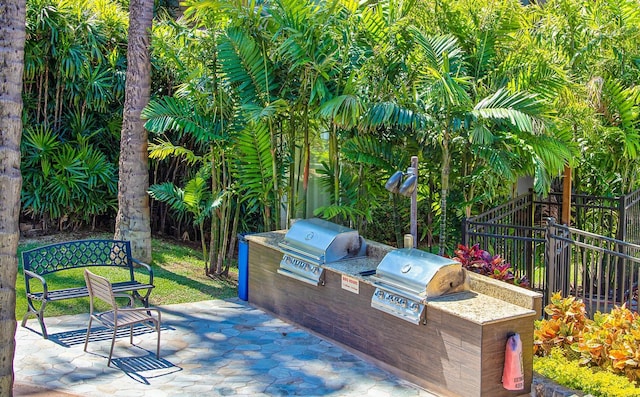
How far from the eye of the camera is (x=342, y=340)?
7.66 meters

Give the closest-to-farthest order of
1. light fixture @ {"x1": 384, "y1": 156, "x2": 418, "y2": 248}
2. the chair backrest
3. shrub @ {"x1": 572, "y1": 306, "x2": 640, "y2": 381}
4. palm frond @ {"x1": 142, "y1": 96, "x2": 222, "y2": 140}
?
1. shrub @ {"x1": 572, "y1": 306, "x2": 640, "y2": 381}
2. the chair backrest
3. light fixture @ {"x1": 384, "y1": 156, "x2": 418, "y2": 248}
4. palm frond @ {"x1": 142, "y1": 96, "x2": 222, "y2": 140}

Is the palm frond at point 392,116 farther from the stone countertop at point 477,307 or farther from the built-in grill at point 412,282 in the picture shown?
the stone countertop at point 477,307

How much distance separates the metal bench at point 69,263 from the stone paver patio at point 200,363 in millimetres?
347

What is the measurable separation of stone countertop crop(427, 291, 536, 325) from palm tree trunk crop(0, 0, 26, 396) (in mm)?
3332

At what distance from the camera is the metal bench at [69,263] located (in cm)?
789

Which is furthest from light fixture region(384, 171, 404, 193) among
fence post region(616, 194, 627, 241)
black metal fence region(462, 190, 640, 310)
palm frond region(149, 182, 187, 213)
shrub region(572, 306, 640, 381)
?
palm frond region(149, 182, 187, 213)

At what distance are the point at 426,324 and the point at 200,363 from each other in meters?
2.20

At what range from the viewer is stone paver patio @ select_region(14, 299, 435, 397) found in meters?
6.53

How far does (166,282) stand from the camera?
32.7 ft

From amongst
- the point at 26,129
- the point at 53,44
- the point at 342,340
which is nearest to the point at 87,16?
the point at 53,44

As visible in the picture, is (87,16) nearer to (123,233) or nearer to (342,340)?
(123,233)

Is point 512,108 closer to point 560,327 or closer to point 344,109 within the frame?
point 344,109

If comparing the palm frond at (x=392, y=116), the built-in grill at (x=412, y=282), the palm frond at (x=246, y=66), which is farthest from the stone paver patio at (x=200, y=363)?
the palm frond at (x=246, y=66)

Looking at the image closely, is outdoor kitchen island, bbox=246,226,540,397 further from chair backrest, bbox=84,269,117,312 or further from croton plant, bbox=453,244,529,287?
chair backrest, bbox=84,269,117,312
